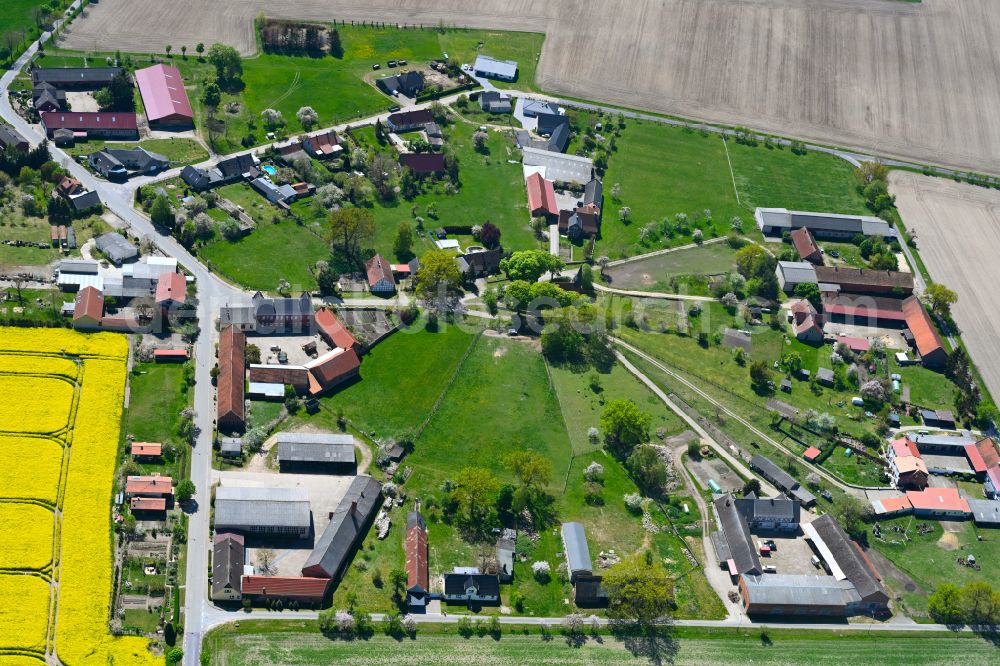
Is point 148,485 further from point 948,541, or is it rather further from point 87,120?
point 948,541

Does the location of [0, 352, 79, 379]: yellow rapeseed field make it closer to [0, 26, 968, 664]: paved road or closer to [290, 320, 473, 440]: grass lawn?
[0, 26, 968, 664]: paved road

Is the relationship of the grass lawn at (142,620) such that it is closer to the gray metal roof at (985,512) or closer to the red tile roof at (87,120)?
the red tile roof at (87,120)

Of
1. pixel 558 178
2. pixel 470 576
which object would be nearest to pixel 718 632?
pixel 470 576

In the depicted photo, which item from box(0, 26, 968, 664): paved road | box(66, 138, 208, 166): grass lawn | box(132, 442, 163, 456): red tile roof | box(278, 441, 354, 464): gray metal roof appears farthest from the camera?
box(66, 138, 208, 166): grass lawn

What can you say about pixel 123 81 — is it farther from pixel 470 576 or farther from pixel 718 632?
pixel 718 632

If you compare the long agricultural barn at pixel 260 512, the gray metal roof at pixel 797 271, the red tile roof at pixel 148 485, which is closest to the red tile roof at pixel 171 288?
the red tile roof at pixel 148 485

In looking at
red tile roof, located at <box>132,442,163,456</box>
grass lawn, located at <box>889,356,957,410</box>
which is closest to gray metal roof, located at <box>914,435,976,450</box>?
grass lawn, located at <box>889,356,957,410</box>
